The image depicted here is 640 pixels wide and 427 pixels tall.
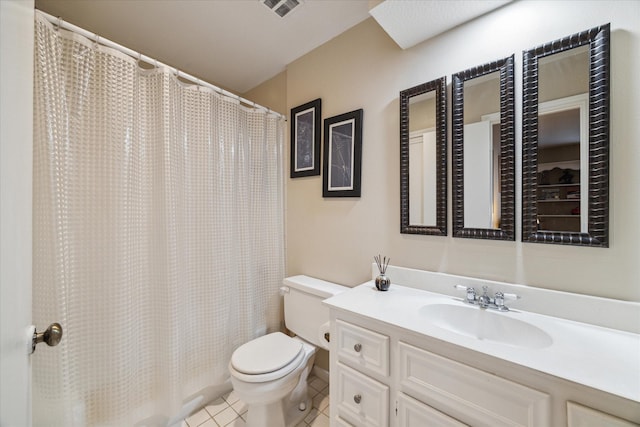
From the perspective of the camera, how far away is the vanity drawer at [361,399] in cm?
93

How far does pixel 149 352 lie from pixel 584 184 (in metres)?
2.12

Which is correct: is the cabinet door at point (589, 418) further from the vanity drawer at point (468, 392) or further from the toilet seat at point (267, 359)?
the toilet seat at point (267, 359)

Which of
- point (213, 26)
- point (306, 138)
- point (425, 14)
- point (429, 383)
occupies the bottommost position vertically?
point (429, 383)

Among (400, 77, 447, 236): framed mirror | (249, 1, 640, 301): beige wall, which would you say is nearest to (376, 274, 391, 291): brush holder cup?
(249, 1, 640, 301): beige wall

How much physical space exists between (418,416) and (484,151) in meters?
1.10

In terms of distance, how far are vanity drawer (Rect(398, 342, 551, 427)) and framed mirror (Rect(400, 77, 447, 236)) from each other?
616 mm

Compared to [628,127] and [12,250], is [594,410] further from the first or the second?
[12,250]

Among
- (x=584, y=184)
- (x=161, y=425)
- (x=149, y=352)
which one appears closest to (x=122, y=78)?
(x=149, y=352)

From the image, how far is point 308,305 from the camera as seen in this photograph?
5.27ft

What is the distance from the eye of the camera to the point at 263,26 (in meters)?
1.57

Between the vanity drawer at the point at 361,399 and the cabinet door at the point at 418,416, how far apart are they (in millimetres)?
59

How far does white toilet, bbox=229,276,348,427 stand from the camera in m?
1.22

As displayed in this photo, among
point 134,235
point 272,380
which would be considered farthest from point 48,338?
point 272,380

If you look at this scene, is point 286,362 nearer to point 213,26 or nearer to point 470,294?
point 470,294
